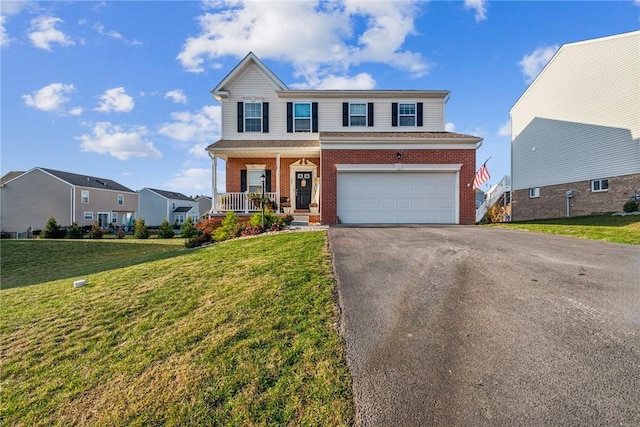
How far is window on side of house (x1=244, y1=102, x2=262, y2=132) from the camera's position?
16.4 m

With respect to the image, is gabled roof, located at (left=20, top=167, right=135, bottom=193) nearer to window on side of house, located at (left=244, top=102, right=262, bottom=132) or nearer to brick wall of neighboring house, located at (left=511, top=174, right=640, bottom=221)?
window on side of house, located at (left=244, top=102, right=262, bottom=132)

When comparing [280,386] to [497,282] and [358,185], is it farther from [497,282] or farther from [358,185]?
[358,185]

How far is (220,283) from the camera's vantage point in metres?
5.42

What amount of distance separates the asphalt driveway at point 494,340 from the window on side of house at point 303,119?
11632mm

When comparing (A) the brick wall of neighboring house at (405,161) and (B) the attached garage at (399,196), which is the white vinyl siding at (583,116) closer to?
(A) the brick wall of neighboring house at (405,161)

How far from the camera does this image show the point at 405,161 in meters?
13.3

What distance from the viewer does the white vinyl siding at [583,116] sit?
51.0 feet

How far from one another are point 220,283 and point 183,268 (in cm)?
191

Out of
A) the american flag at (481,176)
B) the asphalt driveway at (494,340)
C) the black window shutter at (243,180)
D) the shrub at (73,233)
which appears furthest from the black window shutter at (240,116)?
the shrub at (73,233)

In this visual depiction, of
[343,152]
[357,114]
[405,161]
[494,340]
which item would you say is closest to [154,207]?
[357,114]

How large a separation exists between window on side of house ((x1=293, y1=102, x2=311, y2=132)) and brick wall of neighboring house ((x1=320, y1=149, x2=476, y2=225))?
3.80m

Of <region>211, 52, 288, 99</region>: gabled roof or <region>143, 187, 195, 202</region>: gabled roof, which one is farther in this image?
<region>143, 187, 195, 202</region>: gabled roof

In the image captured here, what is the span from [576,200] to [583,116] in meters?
4.86

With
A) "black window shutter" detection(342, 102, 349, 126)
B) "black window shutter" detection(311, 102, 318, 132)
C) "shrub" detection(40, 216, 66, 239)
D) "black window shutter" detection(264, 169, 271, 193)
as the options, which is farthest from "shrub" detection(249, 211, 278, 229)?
"shrub" detection(40, 216, 66, 239)
